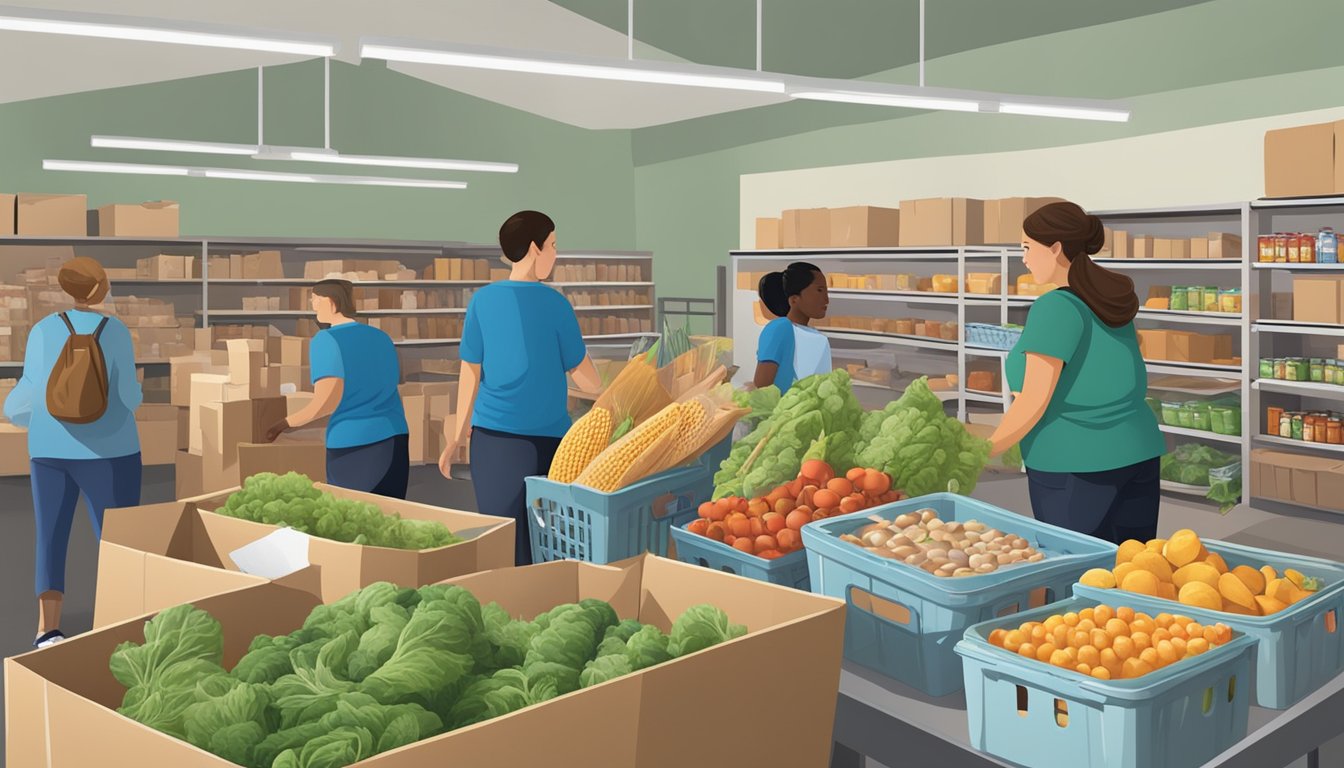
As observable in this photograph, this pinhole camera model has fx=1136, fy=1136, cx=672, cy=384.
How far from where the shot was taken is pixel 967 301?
9.23m

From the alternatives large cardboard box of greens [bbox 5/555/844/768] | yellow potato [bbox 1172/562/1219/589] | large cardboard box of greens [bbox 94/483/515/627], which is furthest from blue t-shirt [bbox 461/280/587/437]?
yellow potato [bbox 1172/562/1219/589]

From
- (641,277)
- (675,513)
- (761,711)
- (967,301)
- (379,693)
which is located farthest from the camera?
(641,277)

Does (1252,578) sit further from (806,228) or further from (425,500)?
(806,228)

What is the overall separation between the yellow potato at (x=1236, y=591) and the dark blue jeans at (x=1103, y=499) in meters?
0.70

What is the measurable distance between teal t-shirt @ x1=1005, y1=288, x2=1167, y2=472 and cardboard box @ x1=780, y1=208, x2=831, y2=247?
7751 millimetres

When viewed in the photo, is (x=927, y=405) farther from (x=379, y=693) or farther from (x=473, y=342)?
(x=379, y=693)

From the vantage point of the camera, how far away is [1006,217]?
29.1 feet

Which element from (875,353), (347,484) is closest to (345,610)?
(347,484)

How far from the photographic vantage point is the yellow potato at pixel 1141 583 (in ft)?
6.42

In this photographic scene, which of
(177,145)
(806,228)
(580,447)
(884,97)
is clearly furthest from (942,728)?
(806,228)

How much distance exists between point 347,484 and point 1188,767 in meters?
3.27

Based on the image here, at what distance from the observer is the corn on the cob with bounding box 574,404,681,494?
8.86ft

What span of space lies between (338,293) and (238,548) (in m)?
2.08

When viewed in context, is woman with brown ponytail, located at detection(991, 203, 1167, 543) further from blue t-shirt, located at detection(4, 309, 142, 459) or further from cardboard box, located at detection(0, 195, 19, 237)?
cardboard box, located at detection(0, 195, 19, 237)
